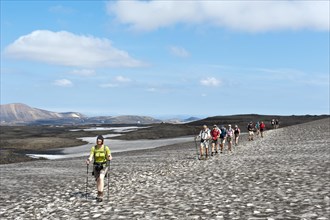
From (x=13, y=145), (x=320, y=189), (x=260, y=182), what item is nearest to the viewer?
(x=320, y=189)

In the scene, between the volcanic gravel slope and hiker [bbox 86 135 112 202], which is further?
hiker [bbox 86 135 112 202]

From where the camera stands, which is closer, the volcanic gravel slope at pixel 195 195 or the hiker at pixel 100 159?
the volcanic gravel slope at pixel 195 195

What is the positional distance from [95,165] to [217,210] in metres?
7.08

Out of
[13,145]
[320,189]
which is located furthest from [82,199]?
[13,145]

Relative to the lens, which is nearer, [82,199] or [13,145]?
[82,199]

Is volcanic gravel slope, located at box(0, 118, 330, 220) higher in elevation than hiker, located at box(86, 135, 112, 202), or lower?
lower

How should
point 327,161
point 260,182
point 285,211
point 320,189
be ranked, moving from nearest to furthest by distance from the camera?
point 285,211, point 320,189, point 260,182, point 327,161

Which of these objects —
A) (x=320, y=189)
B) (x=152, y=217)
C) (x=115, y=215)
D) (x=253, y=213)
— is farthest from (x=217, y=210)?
(x=320, y=189)

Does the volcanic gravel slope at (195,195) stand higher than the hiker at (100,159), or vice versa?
the hiker at (100,159)

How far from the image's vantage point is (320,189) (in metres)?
17.9

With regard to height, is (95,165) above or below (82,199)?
above

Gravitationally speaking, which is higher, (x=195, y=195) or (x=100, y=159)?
(x=100, y=159)

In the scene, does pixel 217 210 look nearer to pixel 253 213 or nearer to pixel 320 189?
pixel 253 213

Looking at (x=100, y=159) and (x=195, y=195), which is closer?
(x=195, y=195)
